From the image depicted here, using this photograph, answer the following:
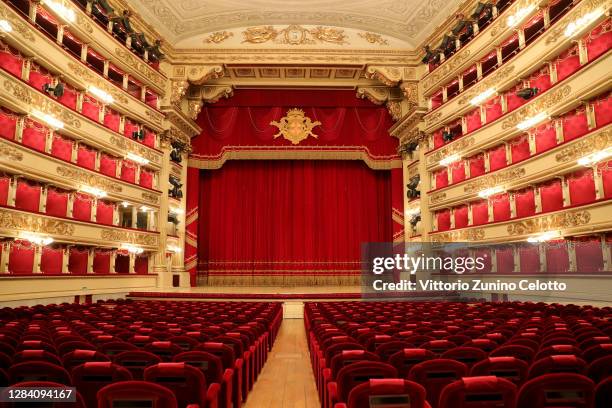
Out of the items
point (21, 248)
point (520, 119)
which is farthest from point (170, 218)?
point (520, 119)

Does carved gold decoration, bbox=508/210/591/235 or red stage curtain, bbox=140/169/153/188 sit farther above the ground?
red stage curtain, bbox=140/169/153/188

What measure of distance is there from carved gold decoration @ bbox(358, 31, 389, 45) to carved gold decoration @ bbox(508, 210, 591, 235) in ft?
33.6

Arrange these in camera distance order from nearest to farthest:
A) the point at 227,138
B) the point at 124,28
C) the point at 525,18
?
1. the point at 525,18
2. the point at 124,28
3. the point at 227,138

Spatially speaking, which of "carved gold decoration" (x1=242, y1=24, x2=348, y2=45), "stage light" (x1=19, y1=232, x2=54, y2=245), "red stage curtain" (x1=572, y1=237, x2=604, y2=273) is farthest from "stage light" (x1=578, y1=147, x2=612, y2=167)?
"stage light" (x1=19, y1=232, x2=54, y2=245)

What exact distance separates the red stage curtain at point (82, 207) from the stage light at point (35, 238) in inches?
63.4

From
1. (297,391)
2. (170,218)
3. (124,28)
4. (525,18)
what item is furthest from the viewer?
(170,218)

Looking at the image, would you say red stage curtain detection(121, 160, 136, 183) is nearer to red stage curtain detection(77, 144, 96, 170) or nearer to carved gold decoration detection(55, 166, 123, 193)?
carved gold decoration detection(55, 166, 123, 193)

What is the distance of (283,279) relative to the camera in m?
21.2

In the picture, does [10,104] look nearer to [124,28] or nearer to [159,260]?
[124,28]

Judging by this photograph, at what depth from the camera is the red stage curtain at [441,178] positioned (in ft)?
58.6

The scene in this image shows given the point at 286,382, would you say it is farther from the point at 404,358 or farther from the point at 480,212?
the point at 480,212

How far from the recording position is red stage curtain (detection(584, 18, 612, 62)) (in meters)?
10.9

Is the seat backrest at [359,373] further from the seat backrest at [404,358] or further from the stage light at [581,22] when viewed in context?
the stage light at [581,22]

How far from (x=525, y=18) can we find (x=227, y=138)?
1289cm
